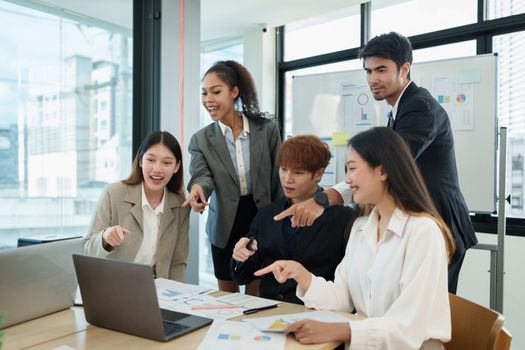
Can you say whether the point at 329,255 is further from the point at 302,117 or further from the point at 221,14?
the point at 221,14

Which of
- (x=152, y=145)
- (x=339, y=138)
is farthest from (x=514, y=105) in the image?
(x=152, y=145)

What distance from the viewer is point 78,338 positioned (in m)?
1.19

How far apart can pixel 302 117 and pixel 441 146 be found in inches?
71.7

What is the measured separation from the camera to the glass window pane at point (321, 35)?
13.3ft

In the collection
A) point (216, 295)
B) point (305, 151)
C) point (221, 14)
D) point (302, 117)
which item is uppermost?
point (221, 14)

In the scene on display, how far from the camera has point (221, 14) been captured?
3.95m

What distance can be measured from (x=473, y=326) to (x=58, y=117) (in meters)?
3.04

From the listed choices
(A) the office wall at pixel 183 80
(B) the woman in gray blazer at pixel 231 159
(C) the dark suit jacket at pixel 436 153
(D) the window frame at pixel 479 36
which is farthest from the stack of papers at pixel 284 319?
(D) the window frame at pixel 479 36

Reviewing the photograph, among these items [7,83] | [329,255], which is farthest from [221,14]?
[329,255]

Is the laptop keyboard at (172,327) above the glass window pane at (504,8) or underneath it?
underneath

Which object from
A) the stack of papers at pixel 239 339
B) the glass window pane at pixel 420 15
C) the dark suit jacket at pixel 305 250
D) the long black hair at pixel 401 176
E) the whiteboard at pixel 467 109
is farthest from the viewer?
the glass window pane at pixel 420 15

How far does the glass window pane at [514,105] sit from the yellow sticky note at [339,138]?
1.09m

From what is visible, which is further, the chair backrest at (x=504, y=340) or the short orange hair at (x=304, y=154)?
the short orange hair at (x=304, y=154)

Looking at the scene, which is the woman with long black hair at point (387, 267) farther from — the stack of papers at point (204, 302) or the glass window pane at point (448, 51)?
the glass window pane at point (448, 51)
